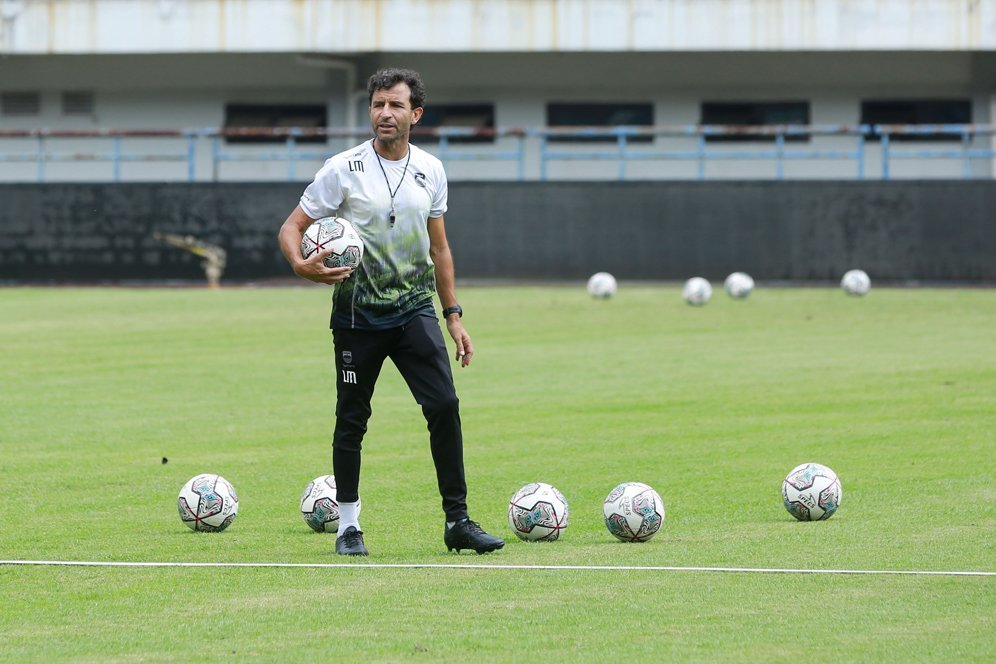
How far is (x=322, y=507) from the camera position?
8.50 meters

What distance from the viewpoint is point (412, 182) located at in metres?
7.76

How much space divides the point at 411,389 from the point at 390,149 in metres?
1.13

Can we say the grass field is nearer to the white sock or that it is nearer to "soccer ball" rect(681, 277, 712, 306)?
the white sock

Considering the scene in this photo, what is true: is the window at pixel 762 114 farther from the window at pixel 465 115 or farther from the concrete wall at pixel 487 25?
the window at pixel 465 115

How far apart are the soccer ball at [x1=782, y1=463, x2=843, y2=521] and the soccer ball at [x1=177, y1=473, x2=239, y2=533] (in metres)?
2.95

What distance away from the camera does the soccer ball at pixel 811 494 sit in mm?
8719

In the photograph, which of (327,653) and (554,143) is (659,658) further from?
(554,143)

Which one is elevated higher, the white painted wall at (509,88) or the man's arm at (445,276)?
the white painted wall at (509,88)

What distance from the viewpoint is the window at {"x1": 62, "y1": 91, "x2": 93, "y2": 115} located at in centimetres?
4181

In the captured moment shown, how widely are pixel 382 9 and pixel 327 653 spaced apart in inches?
1317

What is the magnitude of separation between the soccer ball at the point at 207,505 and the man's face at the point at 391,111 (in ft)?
7.05

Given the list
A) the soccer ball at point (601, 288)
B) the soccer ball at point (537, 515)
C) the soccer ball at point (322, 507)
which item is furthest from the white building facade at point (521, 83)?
the soccer ball at point (537, 515)

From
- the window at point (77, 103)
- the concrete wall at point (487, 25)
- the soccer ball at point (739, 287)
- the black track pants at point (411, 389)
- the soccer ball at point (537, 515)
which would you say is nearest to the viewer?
the black track pants at point (411, 389)

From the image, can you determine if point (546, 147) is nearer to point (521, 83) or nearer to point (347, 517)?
point (521, 83)
